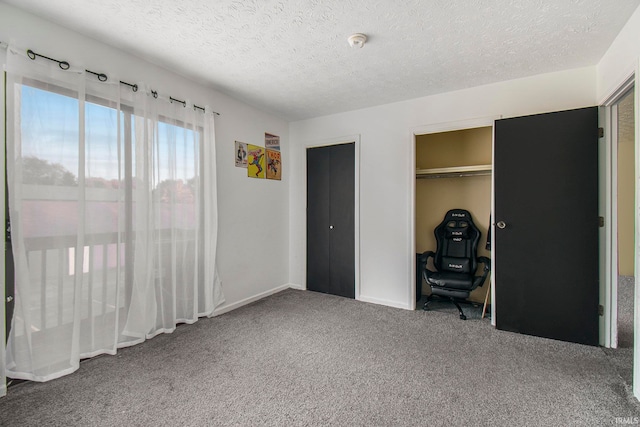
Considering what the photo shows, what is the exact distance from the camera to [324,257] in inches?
161

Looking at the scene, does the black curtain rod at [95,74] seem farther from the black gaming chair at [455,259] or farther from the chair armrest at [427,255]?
the black gaming chair at [455,259]

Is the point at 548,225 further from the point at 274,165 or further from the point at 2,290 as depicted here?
the point at 2,290

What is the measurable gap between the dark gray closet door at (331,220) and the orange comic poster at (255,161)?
2.42 feet

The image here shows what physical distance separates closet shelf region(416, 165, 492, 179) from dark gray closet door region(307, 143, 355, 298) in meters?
0.96

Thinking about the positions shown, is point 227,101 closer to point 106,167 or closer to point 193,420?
point 106,167

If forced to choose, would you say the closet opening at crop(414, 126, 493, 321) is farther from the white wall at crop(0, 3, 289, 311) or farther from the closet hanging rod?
the white wall at crop(0, 3, 289, 311)

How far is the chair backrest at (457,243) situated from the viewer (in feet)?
11.2

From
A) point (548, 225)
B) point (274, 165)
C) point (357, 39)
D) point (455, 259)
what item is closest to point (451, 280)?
point (455, 259)

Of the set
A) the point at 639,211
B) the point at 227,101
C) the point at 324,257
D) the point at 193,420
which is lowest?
the point at 193,420

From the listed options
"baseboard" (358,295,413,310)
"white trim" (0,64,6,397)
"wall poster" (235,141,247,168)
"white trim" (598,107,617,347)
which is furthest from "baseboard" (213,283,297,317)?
"white trim" (598,107,617,347)

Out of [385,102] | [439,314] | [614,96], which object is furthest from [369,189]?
[614,96]

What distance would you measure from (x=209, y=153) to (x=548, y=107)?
349 cm

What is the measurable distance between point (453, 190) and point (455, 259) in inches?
35.8

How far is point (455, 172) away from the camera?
11.5ft
